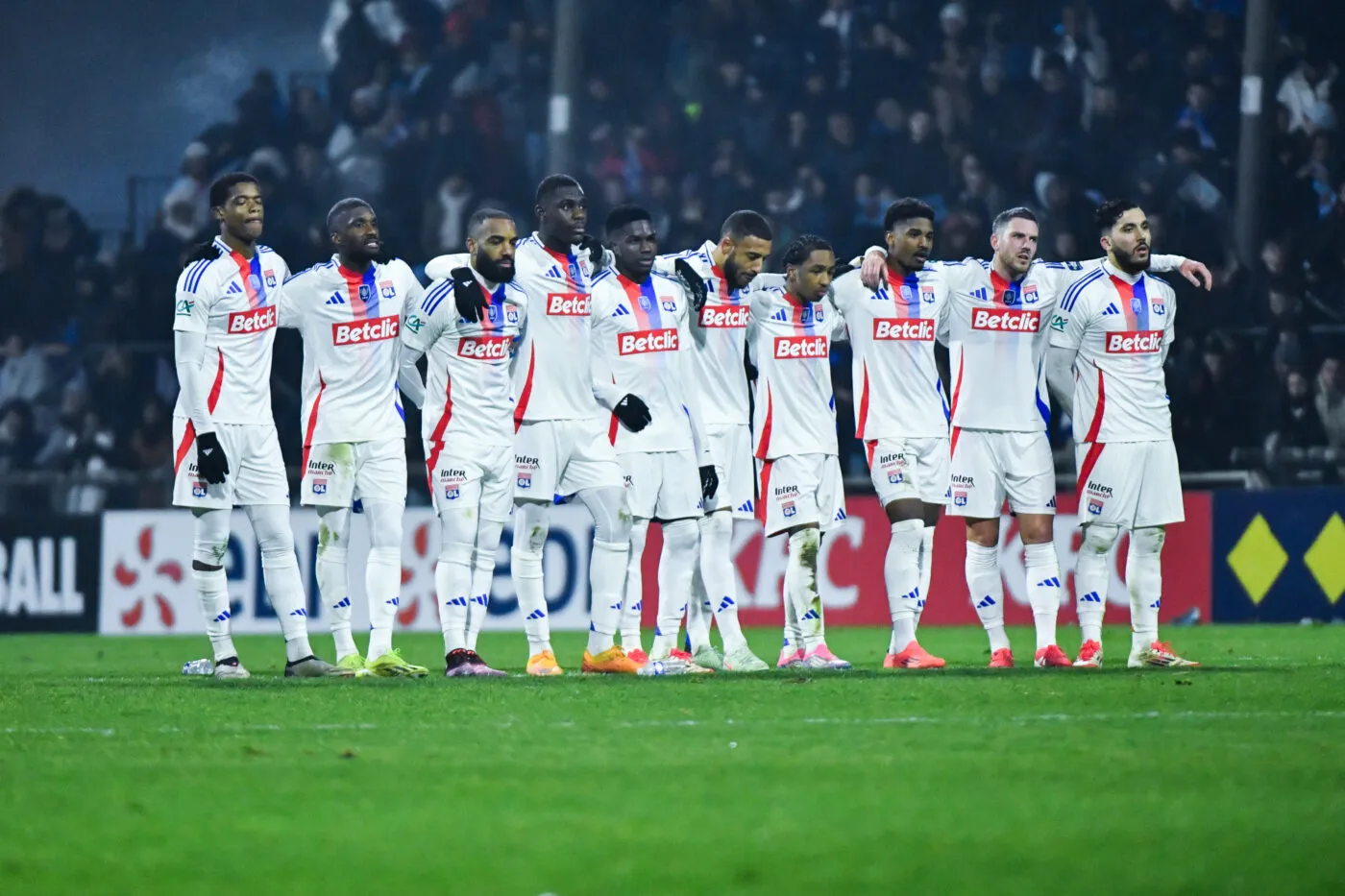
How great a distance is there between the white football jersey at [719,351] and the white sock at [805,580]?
0.82 metres

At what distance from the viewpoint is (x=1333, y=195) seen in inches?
727

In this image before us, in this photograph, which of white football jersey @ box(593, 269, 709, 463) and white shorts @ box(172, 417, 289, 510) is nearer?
white shorts @ box(172, 417, 289, 510)

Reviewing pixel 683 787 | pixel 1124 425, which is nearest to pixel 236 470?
pixel 1124 425

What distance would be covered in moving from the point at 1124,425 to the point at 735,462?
212cm

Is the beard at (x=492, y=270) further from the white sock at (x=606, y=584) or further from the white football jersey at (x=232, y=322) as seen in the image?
the white sock at (x=606, y=584)

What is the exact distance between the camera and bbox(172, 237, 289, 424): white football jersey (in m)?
Answer: 10.1

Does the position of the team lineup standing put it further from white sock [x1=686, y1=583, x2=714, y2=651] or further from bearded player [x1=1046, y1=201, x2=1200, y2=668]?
white sock [x1=686, y1=583, x2=714, y2=651]

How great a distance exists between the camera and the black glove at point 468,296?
33.1 ft

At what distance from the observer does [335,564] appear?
34.1 ft

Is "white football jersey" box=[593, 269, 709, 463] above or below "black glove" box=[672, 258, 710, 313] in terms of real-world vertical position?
below

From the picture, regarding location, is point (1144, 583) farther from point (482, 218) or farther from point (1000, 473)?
point (482, 218)

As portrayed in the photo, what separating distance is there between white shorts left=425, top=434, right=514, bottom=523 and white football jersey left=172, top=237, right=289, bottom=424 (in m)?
0.91

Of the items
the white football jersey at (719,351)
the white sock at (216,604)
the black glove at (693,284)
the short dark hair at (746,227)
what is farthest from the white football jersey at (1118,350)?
the white sock at (216,604)

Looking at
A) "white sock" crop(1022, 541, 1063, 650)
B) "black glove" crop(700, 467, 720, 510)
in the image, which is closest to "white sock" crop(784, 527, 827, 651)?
"black glove" crop(700, 467, 720, 510)
